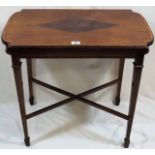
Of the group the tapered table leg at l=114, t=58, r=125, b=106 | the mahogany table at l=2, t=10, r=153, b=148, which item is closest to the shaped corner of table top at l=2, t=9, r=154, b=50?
the mahogany table at l=2, t=10, r=153, b=148

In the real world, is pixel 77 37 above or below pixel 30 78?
above

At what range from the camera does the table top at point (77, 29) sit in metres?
0.98

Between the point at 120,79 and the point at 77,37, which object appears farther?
the point at 120,79

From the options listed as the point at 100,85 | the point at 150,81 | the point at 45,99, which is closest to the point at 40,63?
the point at 45,99

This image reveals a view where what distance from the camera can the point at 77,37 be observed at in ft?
3.34

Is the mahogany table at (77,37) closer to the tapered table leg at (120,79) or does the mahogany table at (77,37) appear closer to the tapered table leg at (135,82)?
the tapered table leg at (135,82)

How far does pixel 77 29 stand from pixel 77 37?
82 mm

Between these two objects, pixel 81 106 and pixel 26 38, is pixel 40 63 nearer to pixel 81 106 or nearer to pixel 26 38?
pixel 81 106

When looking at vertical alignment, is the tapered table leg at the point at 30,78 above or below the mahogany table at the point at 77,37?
below

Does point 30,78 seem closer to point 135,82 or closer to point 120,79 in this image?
point 120,79

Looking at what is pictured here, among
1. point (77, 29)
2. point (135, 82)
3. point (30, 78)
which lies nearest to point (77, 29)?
point (77, 29)

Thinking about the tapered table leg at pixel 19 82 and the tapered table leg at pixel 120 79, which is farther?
the tapered table leg at pixel 120 79

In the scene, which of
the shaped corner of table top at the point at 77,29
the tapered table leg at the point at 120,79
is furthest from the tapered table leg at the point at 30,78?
the tapered table leg at the point at 120,79

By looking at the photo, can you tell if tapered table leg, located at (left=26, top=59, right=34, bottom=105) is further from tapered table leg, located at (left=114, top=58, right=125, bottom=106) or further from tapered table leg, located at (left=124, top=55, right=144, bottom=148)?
tapered table leg, located at (left=124, top=55, right=144, bottom=148)
